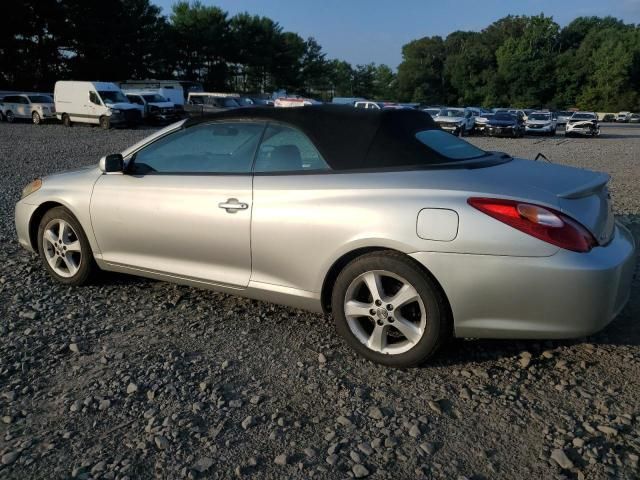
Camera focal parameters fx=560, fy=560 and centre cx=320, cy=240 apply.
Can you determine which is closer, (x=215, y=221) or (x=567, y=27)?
(x=215, y=221)

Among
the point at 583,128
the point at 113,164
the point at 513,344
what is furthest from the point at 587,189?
the point at 583,128

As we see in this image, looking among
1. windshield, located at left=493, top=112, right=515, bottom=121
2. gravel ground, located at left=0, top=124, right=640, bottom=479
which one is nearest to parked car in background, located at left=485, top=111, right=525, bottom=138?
windshield, located at left=493, top=112, right=515, bottom=121

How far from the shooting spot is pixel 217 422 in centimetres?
264

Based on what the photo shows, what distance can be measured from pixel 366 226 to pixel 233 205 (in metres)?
0.93

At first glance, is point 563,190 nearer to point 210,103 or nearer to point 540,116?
point 210,103

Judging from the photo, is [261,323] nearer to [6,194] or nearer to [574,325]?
[574,325]

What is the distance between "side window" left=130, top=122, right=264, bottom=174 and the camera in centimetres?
374

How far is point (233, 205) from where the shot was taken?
139 inches

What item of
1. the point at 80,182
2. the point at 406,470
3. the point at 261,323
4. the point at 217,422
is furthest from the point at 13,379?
the point at 406,470

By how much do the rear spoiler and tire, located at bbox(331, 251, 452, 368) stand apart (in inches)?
33.9

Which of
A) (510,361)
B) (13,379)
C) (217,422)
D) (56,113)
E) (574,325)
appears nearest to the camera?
(217,422)

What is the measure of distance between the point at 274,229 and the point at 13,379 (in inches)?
64.6

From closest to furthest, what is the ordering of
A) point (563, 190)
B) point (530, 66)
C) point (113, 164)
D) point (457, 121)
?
1. point (563, 190)
2. point (113, 164)
3. point (457, 121)
4. point (530, 66)

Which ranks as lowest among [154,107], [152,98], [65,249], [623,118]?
[623,118]
